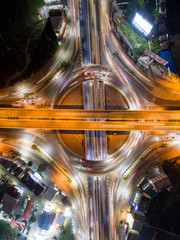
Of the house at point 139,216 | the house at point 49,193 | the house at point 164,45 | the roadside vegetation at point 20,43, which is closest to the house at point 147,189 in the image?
the house at point 139,216

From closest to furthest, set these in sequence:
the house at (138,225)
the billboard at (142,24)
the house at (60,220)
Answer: the house at (138,225) → the house at (60,220) → the billboard at (142,24)

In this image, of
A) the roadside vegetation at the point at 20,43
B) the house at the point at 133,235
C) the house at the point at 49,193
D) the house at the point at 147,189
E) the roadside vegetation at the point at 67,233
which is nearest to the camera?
the house at the point at 133,235

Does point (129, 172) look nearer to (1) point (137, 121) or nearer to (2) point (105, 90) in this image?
(1) point (137, 121)

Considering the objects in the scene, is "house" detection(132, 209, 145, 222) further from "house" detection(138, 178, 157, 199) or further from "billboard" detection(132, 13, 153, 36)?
"billboard" detection(132, 13, 153, 36)

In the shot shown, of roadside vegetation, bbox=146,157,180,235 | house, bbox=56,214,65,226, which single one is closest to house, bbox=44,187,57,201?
house, bbox=56,214,65,226

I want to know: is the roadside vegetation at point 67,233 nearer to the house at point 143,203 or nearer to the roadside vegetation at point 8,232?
the roadside vegetation at point 8,232

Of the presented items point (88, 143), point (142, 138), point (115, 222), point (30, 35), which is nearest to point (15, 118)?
point (88, 143)
